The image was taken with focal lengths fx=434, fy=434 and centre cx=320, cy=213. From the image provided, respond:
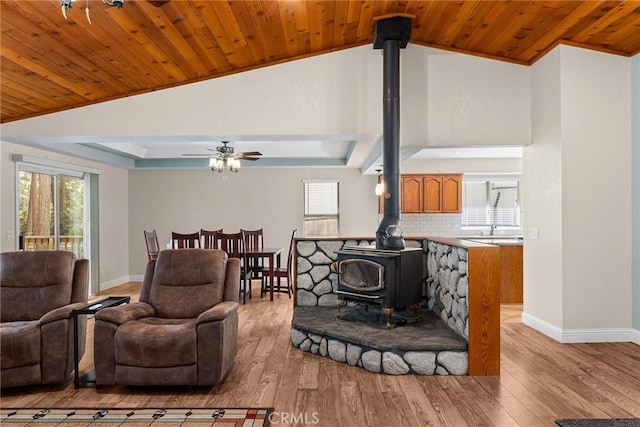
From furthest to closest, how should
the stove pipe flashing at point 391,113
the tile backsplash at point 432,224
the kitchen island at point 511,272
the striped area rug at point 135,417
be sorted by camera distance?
1. the tile backsplash at point 432,224
2. the kitchen island at point 511,272
3. the stove pipe flashing at point 391,113
4. the striped area rug at point 135,417

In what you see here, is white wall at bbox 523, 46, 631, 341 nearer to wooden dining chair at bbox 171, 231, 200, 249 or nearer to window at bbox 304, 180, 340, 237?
wooden dining chair at bbox 171, 231, 200, 249

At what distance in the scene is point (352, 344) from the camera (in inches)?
144

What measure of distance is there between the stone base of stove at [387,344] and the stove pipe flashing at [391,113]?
81 centimetres

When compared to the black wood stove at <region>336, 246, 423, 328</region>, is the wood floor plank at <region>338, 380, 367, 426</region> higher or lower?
lower

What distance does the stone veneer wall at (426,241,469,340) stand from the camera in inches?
142

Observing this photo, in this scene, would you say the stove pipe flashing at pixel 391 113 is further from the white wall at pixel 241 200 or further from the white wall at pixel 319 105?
the white wall at pixel 241 200

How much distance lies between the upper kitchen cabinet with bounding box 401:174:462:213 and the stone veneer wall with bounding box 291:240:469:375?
324 centimetres

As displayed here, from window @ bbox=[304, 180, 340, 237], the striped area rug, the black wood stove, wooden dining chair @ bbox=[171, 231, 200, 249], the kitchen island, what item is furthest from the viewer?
window @ bbox=[304, 180, 340, 237]

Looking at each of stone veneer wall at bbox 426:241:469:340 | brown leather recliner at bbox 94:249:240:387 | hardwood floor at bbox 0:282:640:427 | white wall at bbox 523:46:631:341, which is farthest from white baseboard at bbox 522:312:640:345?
brown leather recliner at bbox 94:249:240:387

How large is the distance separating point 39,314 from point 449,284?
354 cm

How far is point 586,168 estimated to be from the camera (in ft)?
14.1

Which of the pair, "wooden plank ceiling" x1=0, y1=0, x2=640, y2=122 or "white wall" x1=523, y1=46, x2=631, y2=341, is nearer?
"wooden plank ceiling" x1=0, y1=0, x2=640, y2=122

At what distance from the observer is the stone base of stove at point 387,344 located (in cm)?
348

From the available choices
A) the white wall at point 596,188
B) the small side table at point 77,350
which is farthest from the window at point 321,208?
the small side table at point 77,350
